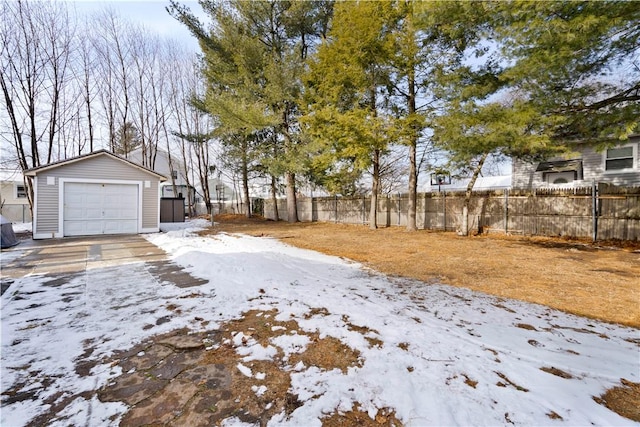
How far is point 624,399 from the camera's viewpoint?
1.91 metres

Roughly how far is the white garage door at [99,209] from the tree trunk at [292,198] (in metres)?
7.77

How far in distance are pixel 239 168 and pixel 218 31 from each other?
7530 mm

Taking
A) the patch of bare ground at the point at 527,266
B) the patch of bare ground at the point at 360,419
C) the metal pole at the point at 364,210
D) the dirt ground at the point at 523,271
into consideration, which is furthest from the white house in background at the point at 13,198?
the patch of bare ground at the point at 360,419

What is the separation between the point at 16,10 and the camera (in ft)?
41.5

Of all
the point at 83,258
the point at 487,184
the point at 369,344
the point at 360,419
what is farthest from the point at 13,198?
the point at 487,184

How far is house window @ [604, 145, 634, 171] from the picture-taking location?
10.7m

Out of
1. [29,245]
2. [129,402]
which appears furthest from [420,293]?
[29,245]

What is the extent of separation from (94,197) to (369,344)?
1198 cm

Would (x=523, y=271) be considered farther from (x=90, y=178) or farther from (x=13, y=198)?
(x=13, y=198)

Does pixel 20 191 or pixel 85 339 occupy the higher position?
pixel 20 191

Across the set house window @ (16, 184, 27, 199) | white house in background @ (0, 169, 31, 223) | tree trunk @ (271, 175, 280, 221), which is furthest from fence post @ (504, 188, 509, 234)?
house window @ (16, 184, 27, 199)

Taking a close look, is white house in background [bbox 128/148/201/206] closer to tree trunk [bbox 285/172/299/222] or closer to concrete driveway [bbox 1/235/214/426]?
tree trunk [bbox 285/172/299/222]

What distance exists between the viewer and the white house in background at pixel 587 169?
10.6m

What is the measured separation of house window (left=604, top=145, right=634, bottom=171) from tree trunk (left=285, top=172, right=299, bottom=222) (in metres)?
14.0
